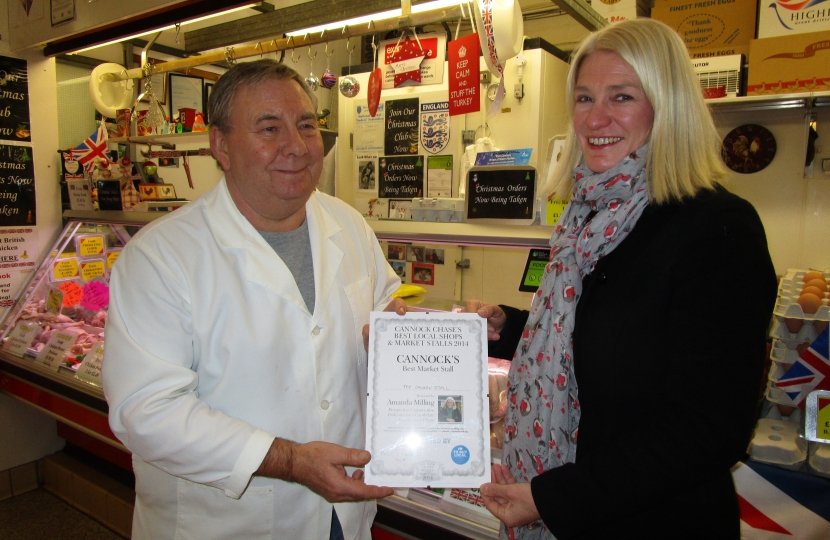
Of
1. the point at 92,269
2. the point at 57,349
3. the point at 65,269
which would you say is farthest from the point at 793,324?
the point at 65,269

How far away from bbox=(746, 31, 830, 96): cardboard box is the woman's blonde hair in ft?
9.34

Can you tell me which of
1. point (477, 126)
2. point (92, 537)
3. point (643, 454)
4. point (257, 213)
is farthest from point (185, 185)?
point (643, 454)

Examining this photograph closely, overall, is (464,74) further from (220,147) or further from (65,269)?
(65,269)

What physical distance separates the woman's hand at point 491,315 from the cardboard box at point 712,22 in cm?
304

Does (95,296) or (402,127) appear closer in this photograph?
(95,296)

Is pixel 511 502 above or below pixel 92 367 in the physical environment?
above

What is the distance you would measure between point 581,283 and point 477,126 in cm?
380

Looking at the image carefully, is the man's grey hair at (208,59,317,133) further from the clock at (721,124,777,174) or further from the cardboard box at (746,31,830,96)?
the clock at (721,124,777,174)

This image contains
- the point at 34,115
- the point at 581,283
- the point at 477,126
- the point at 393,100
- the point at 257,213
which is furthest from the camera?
the point at 393,100

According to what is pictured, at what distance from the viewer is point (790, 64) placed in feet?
11.2

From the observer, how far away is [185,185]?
5844 mm

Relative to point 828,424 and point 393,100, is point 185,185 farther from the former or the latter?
point 828,424

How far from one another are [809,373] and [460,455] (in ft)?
4.80

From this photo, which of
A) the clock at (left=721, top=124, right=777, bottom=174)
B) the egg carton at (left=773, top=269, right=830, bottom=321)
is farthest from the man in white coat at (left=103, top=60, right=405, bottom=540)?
the clock at (left=721, top=124, right=777, bottom=174)
